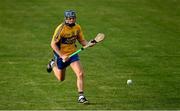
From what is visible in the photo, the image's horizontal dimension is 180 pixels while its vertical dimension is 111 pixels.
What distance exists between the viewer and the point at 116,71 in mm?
24266

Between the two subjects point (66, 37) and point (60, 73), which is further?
point (60, 73)

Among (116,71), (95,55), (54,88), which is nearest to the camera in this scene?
(54,88)

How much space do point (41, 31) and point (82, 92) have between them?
12.3 meters

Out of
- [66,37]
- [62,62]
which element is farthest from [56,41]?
[62,62]

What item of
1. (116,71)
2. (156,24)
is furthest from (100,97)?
(156,24)

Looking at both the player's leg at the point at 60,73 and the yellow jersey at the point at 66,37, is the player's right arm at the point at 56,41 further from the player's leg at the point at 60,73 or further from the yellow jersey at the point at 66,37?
the player's leg at the point at 60,73

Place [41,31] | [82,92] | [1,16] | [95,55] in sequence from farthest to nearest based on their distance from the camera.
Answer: [1,16], [41,31], [95,55], [82,92]

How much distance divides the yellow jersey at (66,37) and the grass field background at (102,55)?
1.49 meters

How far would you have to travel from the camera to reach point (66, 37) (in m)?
20.0

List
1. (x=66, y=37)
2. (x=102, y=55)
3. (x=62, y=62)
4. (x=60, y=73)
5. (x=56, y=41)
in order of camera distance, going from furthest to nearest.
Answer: (x=102, y=55)
(x=60, y=73)
(x=62, y=62)
(x=66, y=37)
(x=56, y=41)

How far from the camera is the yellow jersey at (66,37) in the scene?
1991cm

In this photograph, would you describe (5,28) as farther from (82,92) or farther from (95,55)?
(82,92)

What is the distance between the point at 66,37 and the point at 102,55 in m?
7.11

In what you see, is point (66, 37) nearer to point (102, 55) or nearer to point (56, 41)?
point (56, 41)
